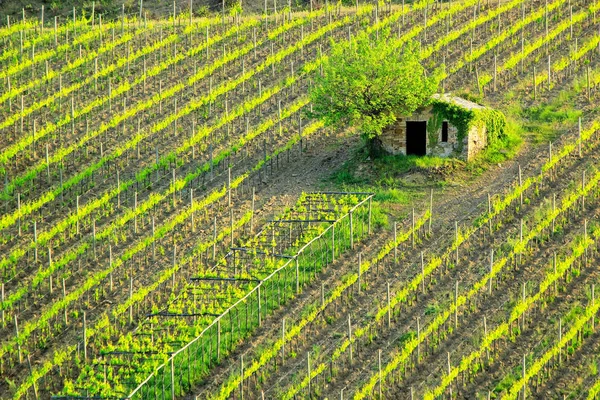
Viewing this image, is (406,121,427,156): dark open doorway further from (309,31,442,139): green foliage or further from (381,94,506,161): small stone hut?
(309,31,442,139): green foliage

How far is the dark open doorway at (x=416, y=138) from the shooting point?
55312mm

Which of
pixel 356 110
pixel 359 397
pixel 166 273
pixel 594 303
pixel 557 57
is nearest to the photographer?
pixel 359 397

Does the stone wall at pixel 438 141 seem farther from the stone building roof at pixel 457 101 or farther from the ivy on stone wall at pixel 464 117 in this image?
the stone building roof at pixel 457 101

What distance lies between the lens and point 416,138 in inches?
2189

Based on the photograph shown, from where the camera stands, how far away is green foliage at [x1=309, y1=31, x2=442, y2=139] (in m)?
54.2

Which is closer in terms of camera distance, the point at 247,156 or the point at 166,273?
the point at 166,273

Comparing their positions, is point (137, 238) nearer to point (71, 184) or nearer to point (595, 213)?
point (71, 184)

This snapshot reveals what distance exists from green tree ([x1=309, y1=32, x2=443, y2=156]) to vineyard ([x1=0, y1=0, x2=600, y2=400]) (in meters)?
1.68

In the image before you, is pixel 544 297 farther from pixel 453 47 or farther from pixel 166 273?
pixel 453 47

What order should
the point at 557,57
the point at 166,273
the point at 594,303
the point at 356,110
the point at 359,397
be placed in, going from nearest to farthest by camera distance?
the point at 359,397 < the point at 594,303 < the point at 166,273 < the point at 356,110 < the point at 557,57

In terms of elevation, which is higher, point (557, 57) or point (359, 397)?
point (557, 57)

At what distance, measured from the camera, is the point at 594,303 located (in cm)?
4466

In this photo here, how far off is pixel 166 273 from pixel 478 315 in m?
9.08

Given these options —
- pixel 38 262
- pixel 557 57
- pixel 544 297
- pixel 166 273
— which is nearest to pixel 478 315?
pixel 544 297
